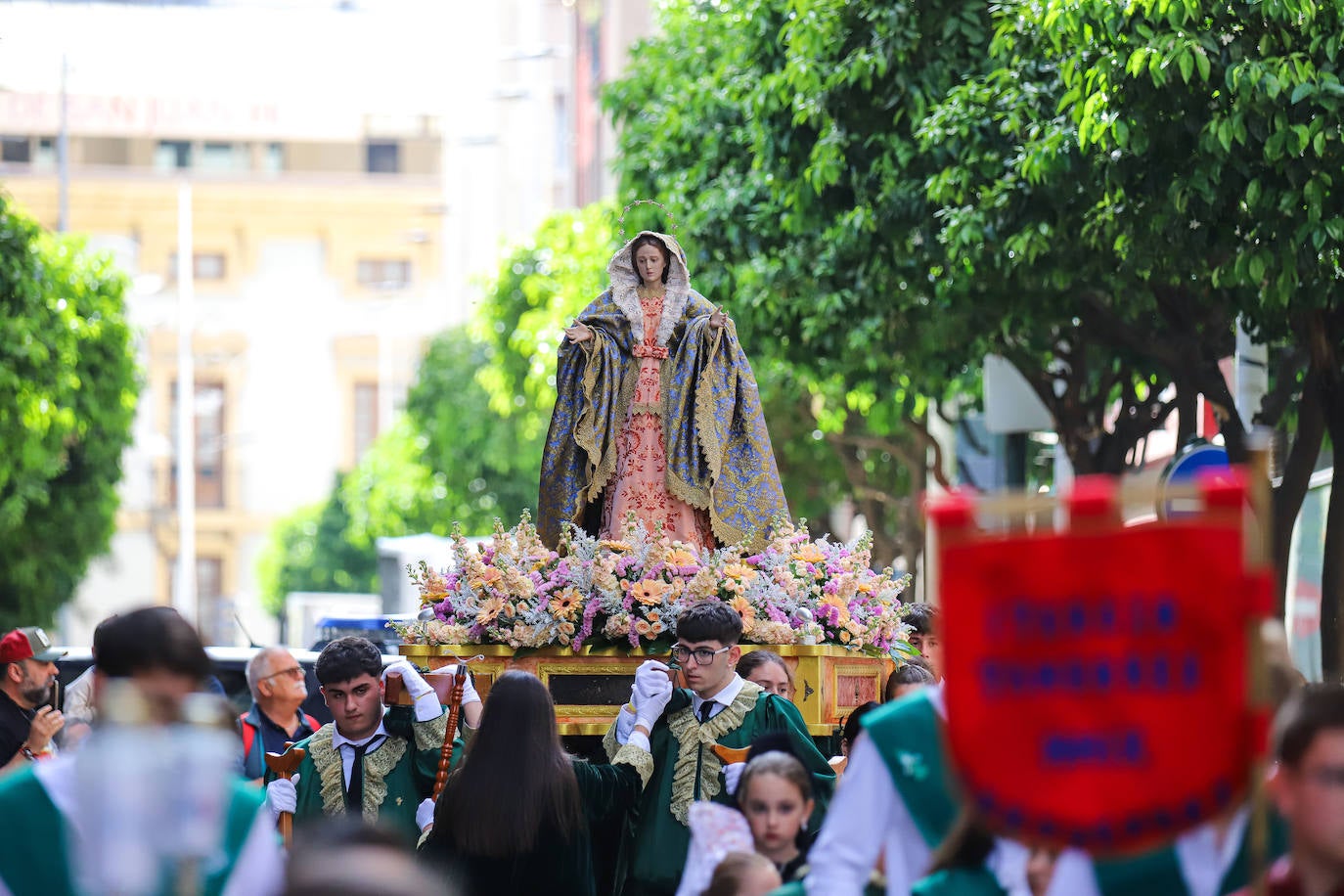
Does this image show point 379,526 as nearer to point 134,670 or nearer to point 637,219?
point 637,219

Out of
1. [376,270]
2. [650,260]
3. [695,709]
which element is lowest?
[695,709]

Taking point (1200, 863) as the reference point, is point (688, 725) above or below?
below

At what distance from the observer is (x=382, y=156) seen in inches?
3465

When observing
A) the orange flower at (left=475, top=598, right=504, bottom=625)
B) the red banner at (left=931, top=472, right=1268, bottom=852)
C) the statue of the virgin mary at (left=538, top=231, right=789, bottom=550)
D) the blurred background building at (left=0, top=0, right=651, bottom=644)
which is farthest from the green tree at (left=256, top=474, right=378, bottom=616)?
the red banner at (left=931, top=472, right=1268, bottom=852)

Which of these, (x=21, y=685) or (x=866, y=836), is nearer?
(x=866, y=836)

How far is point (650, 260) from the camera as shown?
11344mm

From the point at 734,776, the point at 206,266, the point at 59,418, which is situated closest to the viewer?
the point at 734,776

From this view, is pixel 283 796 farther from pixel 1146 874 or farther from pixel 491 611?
pixel 1146 874

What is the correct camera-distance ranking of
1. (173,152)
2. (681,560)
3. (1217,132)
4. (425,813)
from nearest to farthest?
(425,813), (681,560), (1217,132), (173,152)

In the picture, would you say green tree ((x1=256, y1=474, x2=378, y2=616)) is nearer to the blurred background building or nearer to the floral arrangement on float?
the blurred background building

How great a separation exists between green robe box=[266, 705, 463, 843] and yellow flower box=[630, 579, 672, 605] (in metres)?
2.11

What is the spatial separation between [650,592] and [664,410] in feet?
5.39

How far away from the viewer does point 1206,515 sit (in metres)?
4.14

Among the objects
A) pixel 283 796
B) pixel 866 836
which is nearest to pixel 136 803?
pixel 866 836
